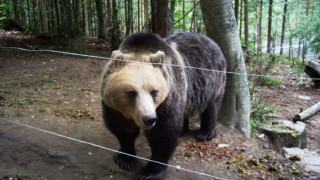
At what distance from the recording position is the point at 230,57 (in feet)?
16.3

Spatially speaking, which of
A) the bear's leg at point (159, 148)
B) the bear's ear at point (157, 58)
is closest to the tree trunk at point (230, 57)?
the bear's leg at point (159, 148)

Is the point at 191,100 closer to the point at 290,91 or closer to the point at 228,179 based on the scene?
the point at 228,179

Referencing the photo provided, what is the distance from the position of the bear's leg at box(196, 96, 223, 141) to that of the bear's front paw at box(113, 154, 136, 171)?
146 centimetres

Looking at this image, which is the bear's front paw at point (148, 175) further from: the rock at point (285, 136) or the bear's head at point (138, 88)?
the rock at point (285, 136)

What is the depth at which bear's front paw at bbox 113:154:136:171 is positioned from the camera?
3.53 meters

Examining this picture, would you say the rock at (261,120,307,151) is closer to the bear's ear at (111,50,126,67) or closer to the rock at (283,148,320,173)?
the rock at (283,148,320,173)

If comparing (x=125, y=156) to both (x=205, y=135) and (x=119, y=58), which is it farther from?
(x=205, y=135)

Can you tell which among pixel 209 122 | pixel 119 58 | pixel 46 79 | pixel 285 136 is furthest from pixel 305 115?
pixel 46 79

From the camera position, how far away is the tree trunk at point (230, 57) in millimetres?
4758

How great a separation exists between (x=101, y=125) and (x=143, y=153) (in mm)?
1081

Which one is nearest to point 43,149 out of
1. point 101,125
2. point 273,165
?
point 101,125

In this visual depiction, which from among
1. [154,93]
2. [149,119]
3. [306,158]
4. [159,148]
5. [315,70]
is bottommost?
[306,158]

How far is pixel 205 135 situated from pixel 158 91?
2.20 m

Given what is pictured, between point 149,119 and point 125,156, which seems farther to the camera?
point 125,156
